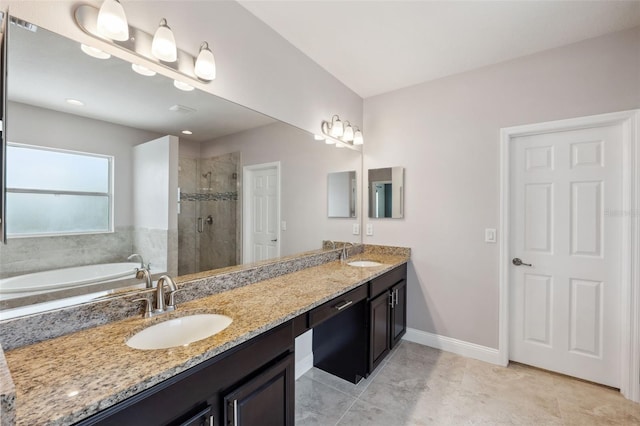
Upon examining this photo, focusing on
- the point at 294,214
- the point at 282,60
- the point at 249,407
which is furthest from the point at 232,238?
the point at 282,60

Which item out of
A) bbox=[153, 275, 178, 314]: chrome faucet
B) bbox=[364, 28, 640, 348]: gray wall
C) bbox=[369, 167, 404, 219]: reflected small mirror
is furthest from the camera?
bbox=[369, 167, 404, 219]: reflected small mirror

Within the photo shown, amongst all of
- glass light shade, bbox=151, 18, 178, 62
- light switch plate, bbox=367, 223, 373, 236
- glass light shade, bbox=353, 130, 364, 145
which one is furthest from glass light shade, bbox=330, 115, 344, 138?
glass light shade, bbox=151, 18, 178, 62

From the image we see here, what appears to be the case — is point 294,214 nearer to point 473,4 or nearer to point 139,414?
point 139,414

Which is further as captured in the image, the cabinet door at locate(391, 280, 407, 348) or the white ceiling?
the cabinet door at locate(391, 280, 407, 348)

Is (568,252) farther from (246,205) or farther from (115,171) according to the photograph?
(115,171)

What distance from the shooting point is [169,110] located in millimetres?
1452

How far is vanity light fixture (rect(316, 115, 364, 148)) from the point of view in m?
2.61

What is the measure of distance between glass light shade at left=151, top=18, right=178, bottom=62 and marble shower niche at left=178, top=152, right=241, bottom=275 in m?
0.51

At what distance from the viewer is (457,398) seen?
6.42 ft

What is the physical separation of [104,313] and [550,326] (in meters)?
3.10

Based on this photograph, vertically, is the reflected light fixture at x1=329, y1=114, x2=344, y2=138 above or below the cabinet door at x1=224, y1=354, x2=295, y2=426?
above

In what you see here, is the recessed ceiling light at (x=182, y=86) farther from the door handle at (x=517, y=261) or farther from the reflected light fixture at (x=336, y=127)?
the door handle at (x=517, y=261)

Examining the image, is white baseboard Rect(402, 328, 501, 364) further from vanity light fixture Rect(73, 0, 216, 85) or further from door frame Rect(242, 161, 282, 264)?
vanity light fixture Rect(73, 0, 216, 85)

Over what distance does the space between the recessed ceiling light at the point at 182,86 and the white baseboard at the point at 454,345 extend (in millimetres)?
2849
